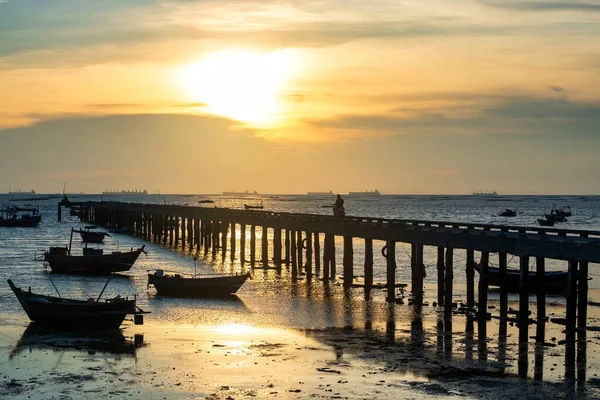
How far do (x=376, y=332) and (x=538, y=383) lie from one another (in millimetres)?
9367

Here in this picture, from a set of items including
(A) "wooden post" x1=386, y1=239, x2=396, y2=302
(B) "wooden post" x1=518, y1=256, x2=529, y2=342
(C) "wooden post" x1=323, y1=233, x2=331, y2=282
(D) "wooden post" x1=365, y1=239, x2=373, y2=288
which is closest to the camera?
(B) "wooden post" x1=518, y1=256, x2=529, y2=342

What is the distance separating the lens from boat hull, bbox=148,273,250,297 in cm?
→ 4600

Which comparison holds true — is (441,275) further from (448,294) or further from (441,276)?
(448,294)

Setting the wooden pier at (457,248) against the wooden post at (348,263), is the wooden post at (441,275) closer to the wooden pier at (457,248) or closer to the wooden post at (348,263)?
the wooden pier at (457,248)

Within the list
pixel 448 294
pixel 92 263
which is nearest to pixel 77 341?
pixel 448 294

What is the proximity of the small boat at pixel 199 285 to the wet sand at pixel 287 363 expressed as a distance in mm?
10472

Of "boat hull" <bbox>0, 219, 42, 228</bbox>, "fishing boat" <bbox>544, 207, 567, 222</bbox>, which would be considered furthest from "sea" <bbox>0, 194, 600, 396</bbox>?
"fishing boat" <bbox>544, 207, 567, 222</bbox>

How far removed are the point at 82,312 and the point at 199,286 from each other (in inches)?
519

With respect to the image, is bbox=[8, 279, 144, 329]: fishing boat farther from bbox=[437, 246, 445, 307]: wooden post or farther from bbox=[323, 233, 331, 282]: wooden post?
bbox=[323, 233, 331, 282]: wooden post

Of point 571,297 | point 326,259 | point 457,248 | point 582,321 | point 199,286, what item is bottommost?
point 199,286

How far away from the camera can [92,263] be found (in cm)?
5931

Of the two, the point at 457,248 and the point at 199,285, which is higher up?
the point at 457,248

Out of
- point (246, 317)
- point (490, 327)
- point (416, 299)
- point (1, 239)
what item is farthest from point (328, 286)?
point (1, 239)

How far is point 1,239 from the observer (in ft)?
341
